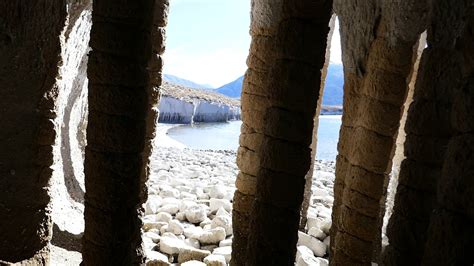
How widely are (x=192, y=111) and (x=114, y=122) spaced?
29515 millimetres

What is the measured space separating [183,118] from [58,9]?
29.9m

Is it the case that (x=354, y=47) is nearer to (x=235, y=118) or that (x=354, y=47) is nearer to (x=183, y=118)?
(x=183, y=118)

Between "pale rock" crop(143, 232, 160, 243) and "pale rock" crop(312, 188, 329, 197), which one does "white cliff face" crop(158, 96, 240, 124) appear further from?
"pale rock" crop(143, 232, 160, 243)

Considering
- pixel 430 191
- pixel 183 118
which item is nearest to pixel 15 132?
pixel 430 191

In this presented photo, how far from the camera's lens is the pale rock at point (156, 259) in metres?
4.66

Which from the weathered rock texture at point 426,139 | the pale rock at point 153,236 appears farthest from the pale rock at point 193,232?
the weathered rock texture at point 426,139

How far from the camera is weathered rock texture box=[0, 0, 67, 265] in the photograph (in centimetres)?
297

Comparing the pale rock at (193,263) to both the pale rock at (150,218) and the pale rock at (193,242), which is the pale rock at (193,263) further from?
the pale rock at (150,218)

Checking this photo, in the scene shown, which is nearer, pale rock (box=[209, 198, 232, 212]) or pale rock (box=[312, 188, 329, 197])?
pale rock (box=[209, 198, 232, 212])

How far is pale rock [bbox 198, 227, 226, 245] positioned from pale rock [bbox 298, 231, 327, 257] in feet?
3.80

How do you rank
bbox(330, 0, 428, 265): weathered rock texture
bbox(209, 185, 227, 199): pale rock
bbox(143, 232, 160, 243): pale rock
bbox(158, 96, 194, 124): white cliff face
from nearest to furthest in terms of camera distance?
1. bbox(330, 0, 428, 265): weathered rock texture
2. bbox(143, 232, 160, 243): pale rock
3. bbox(209, 185, 227, 199): pale rock
4. bbox(158, 96, 194, 124): white cliff face

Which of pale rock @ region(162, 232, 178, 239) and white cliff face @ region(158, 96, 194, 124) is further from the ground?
white cliff face @ region(158, 96, 194, 124)

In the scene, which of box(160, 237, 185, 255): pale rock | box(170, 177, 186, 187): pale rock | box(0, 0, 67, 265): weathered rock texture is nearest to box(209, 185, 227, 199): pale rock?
box(170, 177, 186, 187): pale rock

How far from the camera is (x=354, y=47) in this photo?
5051mm
